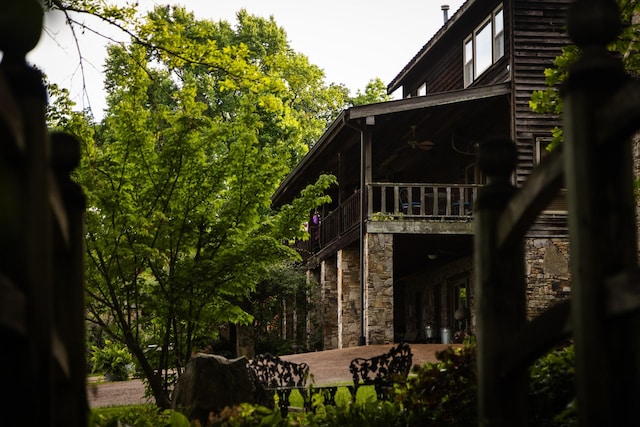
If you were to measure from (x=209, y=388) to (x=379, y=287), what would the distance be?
1101 cm

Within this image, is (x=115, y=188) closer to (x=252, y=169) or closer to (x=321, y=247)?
(x=252, y=169)

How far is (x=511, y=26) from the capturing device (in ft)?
66.9

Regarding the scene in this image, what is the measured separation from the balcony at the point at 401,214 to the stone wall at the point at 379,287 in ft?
1.03

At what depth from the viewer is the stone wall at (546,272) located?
19.5 metres

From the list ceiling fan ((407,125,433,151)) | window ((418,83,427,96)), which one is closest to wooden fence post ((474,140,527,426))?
ceiling fan ((407,125,433,151))

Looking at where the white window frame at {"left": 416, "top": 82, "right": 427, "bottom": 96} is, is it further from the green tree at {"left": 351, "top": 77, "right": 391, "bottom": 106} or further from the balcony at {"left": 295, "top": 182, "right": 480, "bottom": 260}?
the green tree at {"left": 351, "top": 77, "right": 391, "bottom": 106}

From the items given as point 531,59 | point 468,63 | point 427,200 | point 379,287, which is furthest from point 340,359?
point 468,63

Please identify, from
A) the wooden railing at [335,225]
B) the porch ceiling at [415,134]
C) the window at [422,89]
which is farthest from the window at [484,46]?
the wooden railing at [335,225]

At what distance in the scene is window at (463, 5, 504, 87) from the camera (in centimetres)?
2125

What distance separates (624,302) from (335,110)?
41139mm

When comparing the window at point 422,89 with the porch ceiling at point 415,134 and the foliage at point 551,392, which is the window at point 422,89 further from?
the foliage at point 551,392

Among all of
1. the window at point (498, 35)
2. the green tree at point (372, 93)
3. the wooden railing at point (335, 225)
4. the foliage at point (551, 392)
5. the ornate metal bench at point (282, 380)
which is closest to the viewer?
the foliage at point (551, 392)

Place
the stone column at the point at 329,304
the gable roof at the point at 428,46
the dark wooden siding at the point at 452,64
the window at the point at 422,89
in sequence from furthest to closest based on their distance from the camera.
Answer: the window at the point at 422,89
the stone column at the point at 329,304
the gable roof at the point at 428,46
the dark wooden siding at the point at 452,64

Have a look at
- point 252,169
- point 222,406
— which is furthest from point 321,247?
point 222,406
